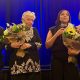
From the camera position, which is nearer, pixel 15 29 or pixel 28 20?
pixel 15 29

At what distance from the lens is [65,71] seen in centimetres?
428

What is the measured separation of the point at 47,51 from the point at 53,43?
0.97m

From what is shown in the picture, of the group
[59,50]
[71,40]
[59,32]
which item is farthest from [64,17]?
[59,50]

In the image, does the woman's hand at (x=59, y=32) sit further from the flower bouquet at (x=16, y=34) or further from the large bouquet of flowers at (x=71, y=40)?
the flower bouquet at (x=16, y=34)

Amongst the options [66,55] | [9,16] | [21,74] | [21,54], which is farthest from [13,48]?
[9,16]

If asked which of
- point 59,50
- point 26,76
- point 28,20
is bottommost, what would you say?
point 26,76

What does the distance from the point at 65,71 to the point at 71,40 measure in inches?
19.0

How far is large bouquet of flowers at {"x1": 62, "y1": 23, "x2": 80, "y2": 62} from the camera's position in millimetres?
4199

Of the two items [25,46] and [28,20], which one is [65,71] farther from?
[28,20]

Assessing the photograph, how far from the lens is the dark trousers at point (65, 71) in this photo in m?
4.28

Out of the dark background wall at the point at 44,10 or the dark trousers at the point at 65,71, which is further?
the dark background wall at the point at 44,10

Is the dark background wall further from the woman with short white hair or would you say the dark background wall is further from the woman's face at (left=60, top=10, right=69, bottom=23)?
the woman with short white hair

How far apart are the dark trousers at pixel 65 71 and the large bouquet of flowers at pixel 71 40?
0.35 ft

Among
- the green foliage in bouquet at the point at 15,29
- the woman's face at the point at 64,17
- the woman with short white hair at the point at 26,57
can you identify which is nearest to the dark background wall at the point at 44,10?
the woman's face at the point at 64,17
